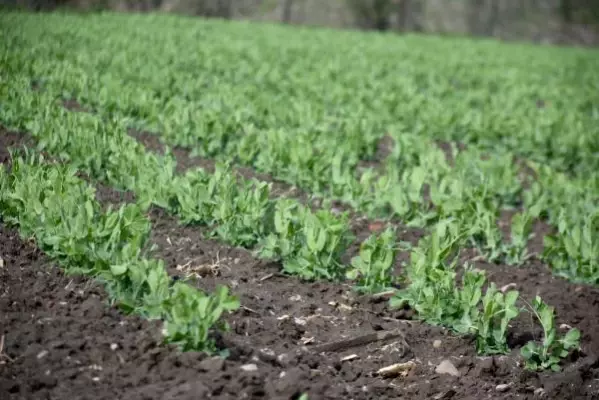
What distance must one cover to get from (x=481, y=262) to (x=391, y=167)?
1.21 m

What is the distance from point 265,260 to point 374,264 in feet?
2.04

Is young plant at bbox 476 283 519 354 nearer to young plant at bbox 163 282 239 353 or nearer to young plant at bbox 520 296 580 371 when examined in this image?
young plant at bbox 520 296 580 371

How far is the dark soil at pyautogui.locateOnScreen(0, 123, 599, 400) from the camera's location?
3.08 metres

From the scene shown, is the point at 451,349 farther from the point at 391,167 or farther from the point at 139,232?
the point at 391,167

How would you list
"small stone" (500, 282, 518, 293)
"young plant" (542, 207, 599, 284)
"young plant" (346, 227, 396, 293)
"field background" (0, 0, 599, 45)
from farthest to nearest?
"field background" (0, 0, 599, 45)
"young plant" (542, 207, 599, 284)
"small stone" (500, 282, 518, 293)
"young plant" (346, 227, 396, 293)

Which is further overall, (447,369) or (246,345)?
(447,369)

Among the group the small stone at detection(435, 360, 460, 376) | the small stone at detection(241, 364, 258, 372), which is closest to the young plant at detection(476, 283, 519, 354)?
the small stone at detection(435, 360, 460, 376)

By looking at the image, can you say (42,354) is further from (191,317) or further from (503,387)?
(503,387)

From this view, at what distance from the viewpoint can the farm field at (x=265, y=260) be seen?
3248 mm

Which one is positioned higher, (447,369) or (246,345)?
(246,345)

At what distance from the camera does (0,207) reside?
4.24 metres

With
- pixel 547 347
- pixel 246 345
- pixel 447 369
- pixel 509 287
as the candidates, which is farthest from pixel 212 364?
pixel 509 287

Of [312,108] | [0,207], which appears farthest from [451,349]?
[312,108]

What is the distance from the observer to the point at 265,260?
14.8ft
